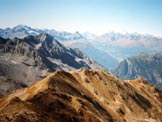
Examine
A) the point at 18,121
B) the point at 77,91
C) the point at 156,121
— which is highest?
the point at 18,121

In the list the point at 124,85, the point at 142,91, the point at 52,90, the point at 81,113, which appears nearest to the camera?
the point at 81,113

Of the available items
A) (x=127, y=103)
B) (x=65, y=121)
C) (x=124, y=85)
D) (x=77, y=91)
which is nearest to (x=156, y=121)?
(x=127, y=103)

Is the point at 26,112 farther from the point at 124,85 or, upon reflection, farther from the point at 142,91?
the point at 142,91

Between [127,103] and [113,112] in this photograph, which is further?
[127,103]

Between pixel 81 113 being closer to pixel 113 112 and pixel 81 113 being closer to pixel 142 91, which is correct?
pixel 113 112

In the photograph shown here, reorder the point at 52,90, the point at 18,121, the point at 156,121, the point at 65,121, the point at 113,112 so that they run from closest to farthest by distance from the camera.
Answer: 1. the point at 18,121
2. the point at 65,121
3. the point at 52,90
4. the point at 113,112
5. the point at 156,121

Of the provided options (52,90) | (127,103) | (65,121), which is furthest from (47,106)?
(127,103)

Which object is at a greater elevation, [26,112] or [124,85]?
[26,112]
